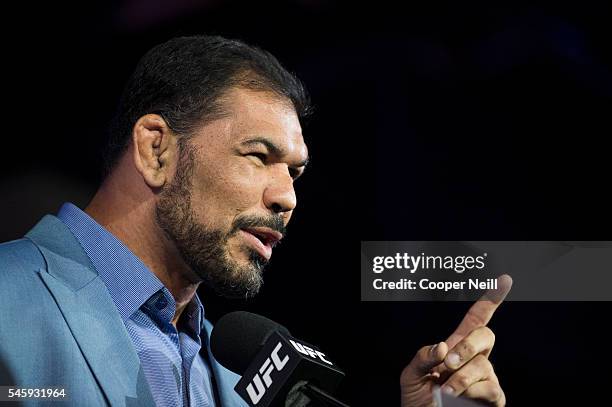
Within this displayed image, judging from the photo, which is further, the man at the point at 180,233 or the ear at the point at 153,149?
the ear at the point at 153,149

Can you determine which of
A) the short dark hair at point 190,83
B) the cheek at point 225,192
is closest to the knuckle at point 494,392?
the cheek at point 225,192

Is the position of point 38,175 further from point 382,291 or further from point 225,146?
point 382,291

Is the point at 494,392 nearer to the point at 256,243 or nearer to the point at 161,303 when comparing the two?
the point at 256,243

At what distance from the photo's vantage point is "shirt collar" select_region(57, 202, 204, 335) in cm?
122

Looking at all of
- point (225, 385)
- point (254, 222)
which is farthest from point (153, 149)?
point (225, 385)

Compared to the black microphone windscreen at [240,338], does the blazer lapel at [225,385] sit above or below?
below

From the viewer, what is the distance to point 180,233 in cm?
129

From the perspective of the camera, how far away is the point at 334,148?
2.02 metres

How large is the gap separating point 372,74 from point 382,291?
61 cm

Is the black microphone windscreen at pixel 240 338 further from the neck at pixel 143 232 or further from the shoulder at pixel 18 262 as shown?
the shoulder at pixel 18 262

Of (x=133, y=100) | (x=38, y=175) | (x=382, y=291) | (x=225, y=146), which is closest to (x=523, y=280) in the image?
(x=382, y=291)

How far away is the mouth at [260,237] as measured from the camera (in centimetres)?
127

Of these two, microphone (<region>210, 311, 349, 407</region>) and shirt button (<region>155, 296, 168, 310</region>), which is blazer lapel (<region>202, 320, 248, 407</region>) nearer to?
shirt button (<region>155, 296, 168, 310</region>)

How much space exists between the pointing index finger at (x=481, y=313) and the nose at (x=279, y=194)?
0.47 metres
